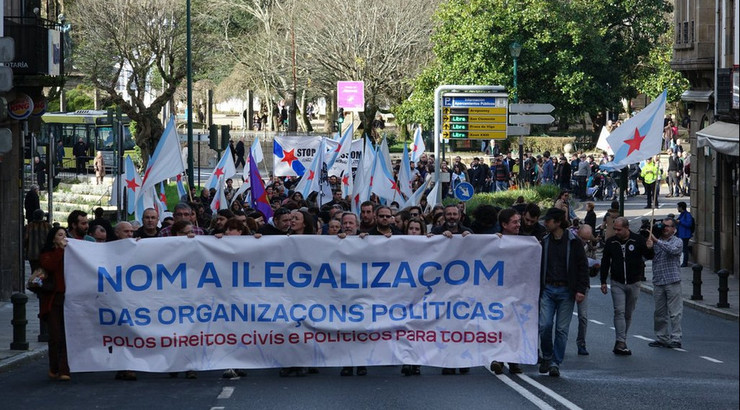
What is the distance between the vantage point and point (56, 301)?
13180mm

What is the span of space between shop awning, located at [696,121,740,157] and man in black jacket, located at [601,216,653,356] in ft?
24.1

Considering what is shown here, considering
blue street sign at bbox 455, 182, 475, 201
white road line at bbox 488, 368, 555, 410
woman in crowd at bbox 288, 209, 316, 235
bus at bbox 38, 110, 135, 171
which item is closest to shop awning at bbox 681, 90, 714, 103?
blue street sign at bbox 455, 182, 475, 201

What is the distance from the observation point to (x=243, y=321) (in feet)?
43.4

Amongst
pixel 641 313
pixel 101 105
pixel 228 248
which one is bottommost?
pixel 641 313

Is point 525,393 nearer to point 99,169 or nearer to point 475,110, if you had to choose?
point 475,110

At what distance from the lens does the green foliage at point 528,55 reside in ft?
165

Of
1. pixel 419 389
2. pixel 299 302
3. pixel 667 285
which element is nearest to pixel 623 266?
pixel 667 285

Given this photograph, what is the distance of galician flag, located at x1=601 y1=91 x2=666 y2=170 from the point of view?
1791 cm

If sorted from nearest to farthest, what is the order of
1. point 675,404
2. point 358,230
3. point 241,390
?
point 675,404, point 241,390, point 358,230

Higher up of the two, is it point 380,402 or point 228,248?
point 228,248

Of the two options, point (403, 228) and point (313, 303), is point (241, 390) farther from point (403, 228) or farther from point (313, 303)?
point (403, 228)

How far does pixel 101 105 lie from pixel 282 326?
6129cm

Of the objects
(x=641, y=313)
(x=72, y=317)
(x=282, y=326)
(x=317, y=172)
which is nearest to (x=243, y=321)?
(x=282, y=326)

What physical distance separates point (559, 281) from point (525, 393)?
1666 mm
